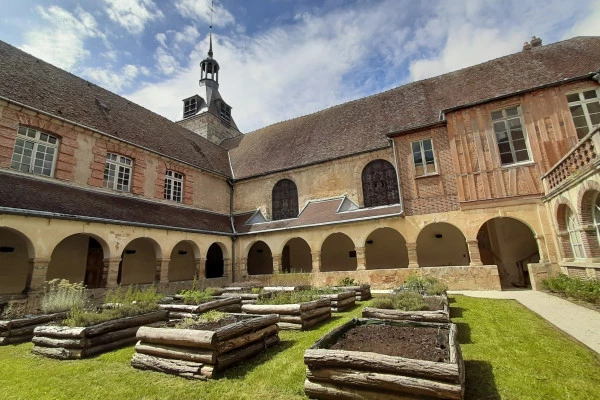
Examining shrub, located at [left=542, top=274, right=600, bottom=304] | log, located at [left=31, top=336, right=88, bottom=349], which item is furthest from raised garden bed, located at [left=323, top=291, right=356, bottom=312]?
shrub, located at [left=542, top=274, right=600, bottom=304]

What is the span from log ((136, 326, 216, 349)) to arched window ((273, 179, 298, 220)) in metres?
11.5

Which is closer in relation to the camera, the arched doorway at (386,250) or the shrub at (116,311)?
the shrub at (116,311)

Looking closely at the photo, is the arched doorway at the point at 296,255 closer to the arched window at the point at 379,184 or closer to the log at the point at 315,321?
the arched window at the point at 379,184

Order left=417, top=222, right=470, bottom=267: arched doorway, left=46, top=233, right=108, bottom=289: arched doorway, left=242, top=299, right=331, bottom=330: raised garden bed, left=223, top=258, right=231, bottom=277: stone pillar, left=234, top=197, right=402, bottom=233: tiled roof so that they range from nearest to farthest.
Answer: left=242, top=299, right=331, bottom=330: raised garden bed < left=46, top=233, right=108, bottom=289: arched doorway < left=234, top=197, right=402, bottom=233: tiled roof < left=417, top=222, right=470, bottom=267: arched doorway < left=223, top=258, right=231, bottom=277: stone pillar

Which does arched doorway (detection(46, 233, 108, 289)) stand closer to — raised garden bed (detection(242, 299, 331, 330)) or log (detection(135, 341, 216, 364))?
raised garden bed (detection(242, 299, 331, 330))

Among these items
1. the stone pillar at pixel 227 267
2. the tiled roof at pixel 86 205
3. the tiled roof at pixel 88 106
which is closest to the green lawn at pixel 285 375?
the tiled roof at pixel 86 205

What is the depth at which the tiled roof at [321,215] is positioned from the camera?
472 inches

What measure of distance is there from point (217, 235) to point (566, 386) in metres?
12.8

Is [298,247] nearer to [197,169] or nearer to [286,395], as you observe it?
[197,169]

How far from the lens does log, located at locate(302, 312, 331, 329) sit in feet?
17.9

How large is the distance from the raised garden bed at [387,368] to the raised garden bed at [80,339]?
371cm

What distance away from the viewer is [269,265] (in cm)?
1692

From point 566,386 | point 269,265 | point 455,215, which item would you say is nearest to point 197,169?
point 269,265

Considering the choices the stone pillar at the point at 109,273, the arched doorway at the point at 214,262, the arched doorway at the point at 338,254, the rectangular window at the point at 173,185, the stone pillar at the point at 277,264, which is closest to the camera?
the stone pillar at the point at 109,273
